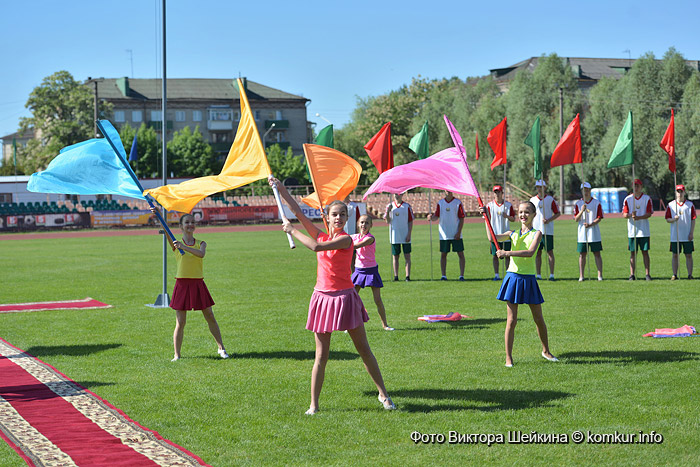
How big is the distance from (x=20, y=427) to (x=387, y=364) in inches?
162

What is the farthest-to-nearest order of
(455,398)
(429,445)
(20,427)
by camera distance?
(455,398), (20,427), (429,445)

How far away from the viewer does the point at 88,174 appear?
10172mm

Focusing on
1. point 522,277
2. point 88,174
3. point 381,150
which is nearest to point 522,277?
point 522,277

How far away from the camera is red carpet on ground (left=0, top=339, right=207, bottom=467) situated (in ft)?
19.6

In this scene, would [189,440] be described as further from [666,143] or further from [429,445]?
[666,143]

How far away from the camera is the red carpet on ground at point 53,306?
14.7 m

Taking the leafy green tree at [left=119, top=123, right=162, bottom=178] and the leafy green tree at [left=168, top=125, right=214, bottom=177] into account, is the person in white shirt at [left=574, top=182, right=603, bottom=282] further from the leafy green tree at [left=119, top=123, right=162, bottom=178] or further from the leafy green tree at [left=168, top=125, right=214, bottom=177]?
the leafy green tree at [left=168, top=125, right=214, bottom=177]

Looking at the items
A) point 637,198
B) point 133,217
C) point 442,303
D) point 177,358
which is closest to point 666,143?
point 637,198

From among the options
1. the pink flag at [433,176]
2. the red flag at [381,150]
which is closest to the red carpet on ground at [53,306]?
the red flag at [381,150]

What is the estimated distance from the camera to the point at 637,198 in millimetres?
17562

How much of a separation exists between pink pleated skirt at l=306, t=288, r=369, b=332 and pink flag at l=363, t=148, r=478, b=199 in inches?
67.7

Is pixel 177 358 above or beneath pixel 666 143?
beneath

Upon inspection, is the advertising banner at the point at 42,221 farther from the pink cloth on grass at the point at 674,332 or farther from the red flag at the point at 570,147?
the pink cloth on grass at the point at 674,332

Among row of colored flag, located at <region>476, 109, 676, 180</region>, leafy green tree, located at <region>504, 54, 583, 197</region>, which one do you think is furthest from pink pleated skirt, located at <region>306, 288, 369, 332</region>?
leafy green tree, located at <region>504, 54, 583, 197</region>
